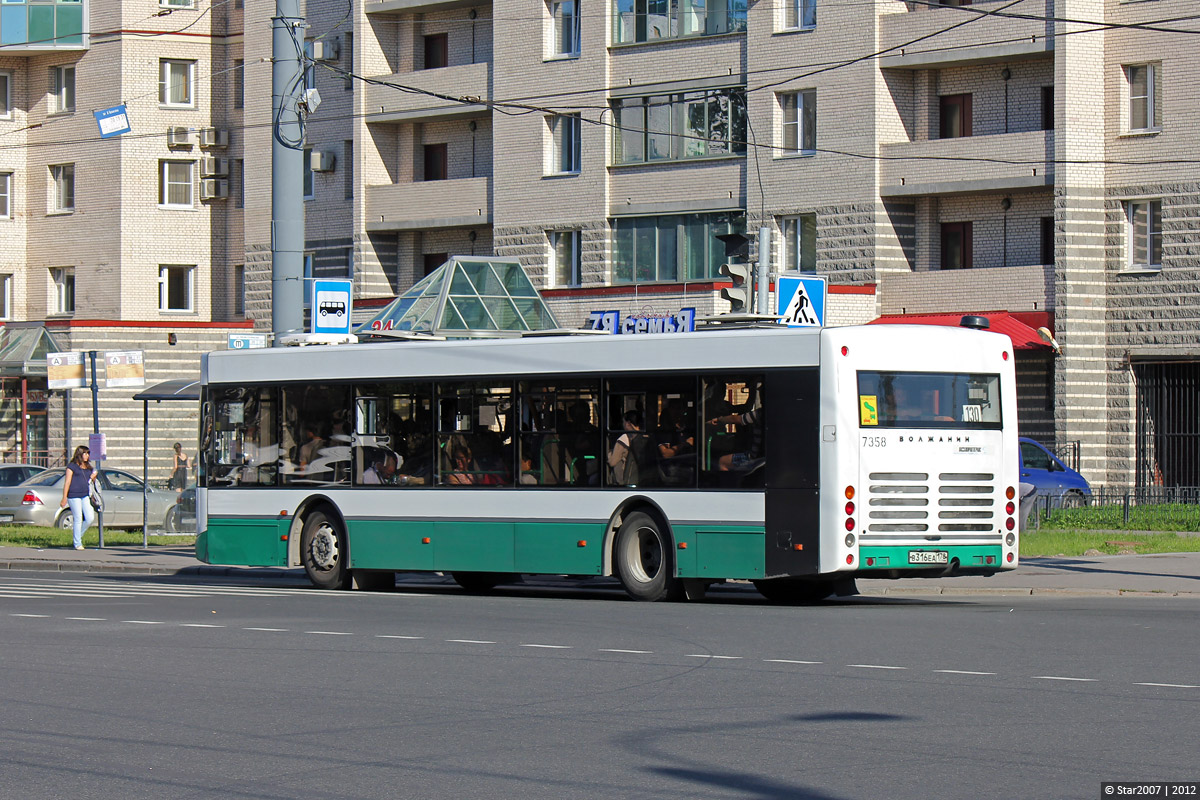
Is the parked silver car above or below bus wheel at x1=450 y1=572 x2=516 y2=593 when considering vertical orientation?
above

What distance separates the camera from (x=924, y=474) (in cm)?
1722

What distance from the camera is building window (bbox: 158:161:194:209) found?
5269cm

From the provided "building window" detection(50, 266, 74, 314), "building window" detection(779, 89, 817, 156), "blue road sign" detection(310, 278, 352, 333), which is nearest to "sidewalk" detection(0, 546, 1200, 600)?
"blue road sign" detection(310, 278, 352, 333)

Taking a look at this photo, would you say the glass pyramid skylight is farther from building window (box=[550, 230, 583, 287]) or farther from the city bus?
the city bus

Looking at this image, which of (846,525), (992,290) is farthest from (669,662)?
(992,290)

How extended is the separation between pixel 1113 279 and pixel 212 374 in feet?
72.6

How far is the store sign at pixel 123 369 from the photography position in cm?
2895

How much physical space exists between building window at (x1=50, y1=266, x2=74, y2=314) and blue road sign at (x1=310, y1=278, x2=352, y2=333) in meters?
31.9

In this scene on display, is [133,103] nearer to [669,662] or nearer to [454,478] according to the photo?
[454,478]

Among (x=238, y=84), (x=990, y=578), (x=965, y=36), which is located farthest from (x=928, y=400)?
(x=238, y=84)

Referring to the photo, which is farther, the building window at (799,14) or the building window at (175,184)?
the building window at (175,184)

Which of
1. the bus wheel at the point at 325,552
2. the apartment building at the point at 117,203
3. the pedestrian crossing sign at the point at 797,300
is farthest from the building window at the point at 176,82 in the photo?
the pedestrian crossing sign at the point at 797,300

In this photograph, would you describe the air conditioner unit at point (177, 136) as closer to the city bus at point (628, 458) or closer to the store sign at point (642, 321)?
the store sign at point (642, 321)

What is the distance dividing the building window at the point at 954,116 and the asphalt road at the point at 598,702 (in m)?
23.4
